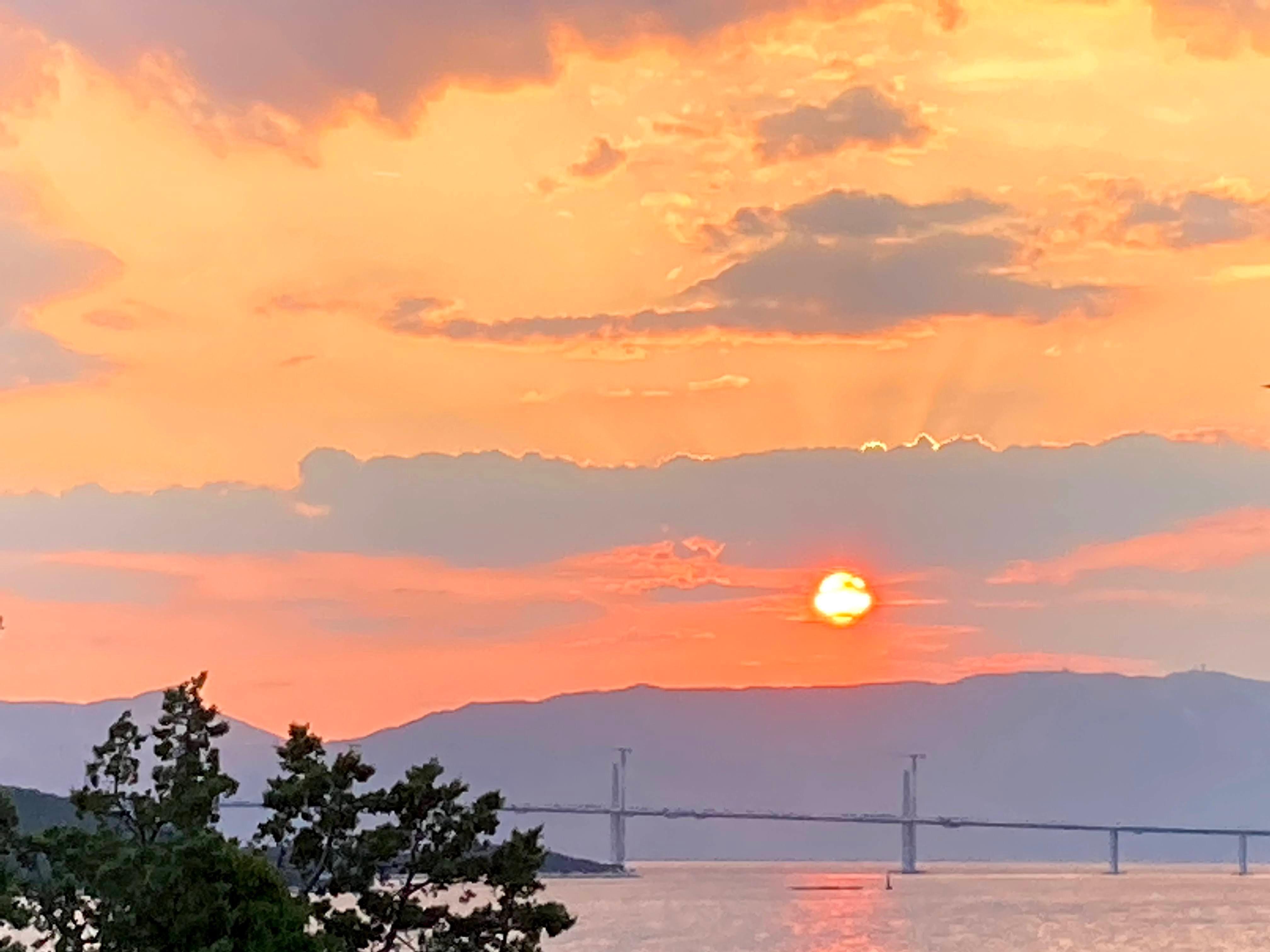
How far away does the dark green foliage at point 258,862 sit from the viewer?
1437 inches

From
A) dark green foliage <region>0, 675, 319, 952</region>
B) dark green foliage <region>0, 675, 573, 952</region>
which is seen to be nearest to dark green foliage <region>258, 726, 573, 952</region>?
dark green foliage <region>0, 675, 573, 952</region>

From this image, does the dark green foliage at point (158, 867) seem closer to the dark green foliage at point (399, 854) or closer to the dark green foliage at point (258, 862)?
the dark green foliage at point (258, 862)

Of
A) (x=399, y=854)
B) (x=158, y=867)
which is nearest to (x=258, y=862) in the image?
(x=158, y=867)

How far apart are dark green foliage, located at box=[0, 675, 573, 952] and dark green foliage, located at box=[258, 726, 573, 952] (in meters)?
0.04

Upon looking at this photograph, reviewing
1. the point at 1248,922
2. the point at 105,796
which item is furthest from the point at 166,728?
the point at 1248,922

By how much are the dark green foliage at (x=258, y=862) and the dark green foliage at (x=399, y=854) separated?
0.04 metres

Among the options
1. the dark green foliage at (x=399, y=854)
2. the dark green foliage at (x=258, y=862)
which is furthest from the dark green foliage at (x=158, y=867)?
the dark green foliage at (x=399, y=854)

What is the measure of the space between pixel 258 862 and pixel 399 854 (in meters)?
7.35

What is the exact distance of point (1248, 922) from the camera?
193375 mm

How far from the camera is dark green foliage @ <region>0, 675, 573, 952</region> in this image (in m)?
36.5

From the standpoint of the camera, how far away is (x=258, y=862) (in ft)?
122

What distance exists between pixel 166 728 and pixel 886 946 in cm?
11785

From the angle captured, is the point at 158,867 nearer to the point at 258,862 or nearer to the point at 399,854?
the point at 258,862

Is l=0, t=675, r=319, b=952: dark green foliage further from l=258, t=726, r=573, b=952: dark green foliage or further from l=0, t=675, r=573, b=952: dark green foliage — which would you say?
l=258, t=726, r=573, b=952: dark green foliage
